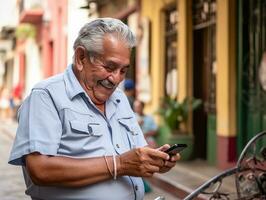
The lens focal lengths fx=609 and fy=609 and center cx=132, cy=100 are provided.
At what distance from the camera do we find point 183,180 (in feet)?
28.4

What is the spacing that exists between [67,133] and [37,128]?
0.38ft

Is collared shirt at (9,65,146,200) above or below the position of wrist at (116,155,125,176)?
above

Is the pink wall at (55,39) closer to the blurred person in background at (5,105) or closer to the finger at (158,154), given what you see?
the blurred person in background at (5,105)

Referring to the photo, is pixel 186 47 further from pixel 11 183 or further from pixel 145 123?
pixel 11 183

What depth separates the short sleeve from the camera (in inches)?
85.9

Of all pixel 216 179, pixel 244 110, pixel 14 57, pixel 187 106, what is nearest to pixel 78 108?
pixel 216 179

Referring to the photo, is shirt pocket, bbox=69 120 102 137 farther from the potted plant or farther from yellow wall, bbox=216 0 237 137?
the potted plant

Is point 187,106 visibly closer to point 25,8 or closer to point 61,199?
point 61,199

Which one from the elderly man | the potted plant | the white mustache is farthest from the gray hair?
the potted plant

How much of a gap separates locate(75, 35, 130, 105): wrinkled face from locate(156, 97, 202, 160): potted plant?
8200mm

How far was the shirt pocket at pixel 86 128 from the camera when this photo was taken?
2.26 meters

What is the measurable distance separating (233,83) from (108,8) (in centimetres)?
933

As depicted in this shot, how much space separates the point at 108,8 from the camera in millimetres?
18188

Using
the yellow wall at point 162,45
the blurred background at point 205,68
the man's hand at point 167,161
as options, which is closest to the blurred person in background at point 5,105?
the blurred background at point 205,68
